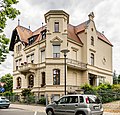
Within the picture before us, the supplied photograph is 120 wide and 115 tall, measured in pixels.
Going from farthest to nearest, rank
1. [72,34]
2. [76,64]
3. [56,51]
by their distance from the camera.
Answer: [72,34]
[76,64]
[56,51]

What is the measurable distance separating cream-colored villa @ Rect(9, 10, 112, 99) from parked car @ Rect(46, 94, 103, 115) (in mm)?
19794

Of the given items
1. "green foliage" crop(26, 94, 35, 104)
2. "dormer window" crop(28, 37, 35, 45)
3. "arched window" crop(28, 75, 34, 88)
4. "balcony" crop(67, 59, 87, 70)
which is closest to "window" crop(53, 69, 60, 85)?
"balcony" crop(67, 59, 87, 70)

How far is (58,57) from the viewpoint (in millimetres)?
38594

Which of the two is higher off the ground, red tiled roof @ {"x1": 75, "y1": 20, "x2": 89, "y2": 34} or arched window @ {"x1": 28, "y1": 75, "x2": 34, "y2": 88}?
red tiled roof @ {"x1": 75, "y1": 20, "x2": 89, "y2": 34}

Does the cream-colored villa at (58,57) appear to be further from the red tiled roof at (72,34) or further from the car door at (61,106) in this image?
the car door at (61,106)

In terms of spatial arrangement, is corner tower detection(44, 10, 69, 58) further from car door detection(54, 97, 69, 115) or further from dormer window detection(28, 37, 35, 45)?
car door detection(54, 97, 69, 115)

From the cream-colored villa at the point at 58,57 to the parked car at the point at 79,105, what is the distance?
19.8 metres

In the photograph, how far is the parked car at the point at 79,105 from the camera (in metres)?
15.5

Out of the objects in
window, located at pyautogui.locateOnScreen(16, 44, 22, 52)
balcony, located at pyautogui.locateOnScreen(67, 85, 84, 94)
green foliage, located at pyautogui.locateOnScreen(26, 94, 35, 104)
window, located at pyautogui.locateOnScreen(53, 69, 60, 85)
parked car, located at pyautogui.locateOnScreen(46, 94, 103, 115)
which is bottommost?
green foliage, located at pyautogui.locateOnScreen(26, 94, 35, 104)

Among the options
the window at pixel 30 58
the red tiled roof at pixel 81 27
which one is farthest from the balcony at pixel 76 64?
the window at pixel 30 58

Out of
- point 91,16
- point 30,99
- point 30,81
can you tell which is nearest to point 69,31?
point 91,16

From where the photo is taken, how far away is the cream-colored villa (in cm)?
3834

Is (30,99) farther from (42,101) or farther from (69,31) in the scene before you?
(69,31)

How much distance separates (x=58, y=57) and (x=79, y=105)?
75.7 feet
